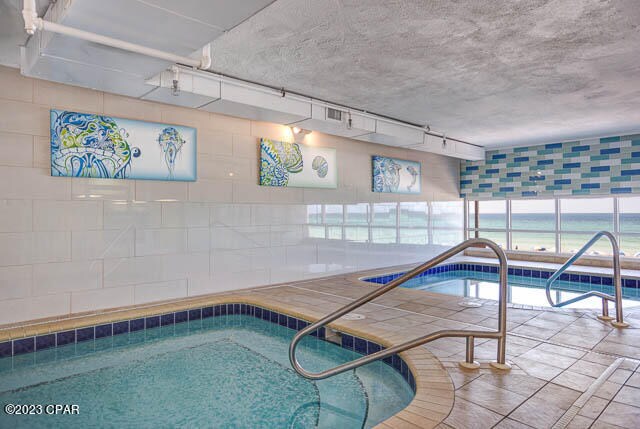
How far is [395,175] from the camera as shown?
752cm

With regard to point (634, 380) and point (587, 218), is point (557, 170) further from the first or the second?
point (587, 218)

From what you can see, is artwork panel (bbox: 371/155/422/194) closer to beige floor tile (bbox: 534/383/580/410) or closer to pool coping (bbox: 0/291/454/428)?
pool coping (bbox: 0/291/454/428)

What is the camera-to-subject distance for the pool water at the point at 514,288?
549cm

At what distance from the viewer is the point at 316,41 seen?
337 cm

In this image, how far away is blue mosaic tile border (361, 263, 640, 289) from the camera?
6.16 m

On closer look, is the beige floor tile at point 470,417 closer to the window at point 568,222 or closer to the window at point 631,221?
the window at point 568,222

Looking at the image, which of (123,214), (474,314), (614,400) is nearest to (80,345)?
(123,214)

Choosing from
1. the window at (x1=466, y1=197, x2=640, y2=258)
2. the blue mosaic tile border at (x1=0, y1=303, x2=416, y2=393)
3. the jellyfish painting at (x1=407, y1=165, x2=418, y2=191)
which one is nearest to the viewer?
the blue mosaic tile border at (x1=0, y1=303, x2=416, y2=393)

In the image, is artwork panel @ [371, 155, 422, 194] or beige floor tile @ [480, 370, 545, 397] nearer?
beige floor tile @ [480, 370, 545, 397]

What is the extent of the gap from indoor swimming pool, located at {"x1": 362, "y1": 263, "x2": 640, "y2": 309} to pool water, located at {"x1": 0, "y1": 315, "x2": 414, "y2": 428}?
3054mm

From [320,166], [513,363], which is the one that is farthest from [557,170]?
[513,363]

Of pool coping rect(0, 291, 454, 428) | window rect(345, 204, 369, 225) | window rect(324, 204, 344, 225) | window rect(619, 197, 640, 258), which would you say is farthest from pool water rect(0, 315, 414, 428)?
window rect(619, 197, 640, 258)

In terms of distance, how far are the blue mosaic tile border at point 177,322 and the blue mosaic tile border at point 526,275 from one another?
7.38 ft

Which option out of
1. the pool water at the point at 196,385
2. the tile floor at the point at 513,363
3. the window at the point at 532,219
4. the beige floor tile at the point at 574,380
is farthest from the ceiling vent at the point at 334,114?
the window at the point at 532,219
